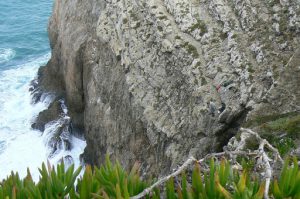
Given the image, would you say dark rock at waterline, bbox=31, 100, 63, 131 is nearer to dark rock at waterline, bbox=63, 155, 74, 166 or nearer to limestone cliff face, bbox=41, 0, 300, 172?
dark rock at waterline, bbox=63, 155, 74, 166

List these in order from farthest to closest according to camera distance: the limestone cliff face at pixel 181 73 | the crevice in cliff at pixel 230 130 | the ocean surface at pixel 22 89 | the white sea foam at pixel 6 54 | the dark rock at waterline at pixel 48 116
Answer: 1. the white sea foam at pixel 6 54
2. the dark rock at waterline at pixel 48 116
3. the ocean surface at pixel 22 89
4. the limestone cliff face at pixel 181 73
5. the crevice in cliff at pixel 230 130

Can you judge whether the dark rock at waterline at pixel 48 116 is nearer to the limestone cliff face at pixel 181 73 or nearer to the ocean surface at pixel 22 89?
the ocean surface at pixel 22 89

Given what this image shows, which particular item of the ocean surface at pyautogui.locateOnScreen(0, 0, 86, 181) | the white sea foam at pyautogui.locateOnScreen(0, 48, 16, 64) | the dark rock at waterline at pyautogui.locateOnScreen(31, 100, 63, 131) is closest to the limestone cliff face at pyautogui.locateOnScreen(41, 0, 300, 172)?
the ocean surface at pyautogui.locateOnScreen(0, 0, 86, 181)

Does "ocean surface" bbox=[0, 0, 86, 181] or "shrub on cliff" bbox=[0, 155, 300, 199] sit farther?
"ocean surface" bbox=[0, 0, 86, 181]

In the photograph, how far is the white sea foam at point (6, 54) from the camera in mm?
39881

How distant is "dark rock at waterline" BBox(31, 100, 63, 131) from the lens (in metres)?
27.5

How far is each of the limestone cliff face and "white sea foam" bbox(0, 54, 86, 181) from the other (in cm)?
405

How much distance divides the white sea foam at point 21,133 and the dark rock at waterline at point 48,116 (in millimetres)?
428

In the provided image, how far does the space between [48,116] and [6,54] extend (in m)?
15.9

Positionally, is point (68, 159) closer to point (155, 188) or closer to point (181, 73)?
point (181, 73)

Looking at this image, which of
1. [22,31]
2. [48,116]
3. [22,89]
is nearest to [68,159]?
[48,116]

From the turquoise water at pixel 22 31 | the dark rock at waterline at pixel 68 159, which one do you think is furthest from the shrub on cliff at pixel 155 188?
the turquoise water at pixel 22 31

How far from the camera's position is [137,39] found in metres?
18.5

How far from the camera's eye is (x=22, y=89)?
3375 cm
